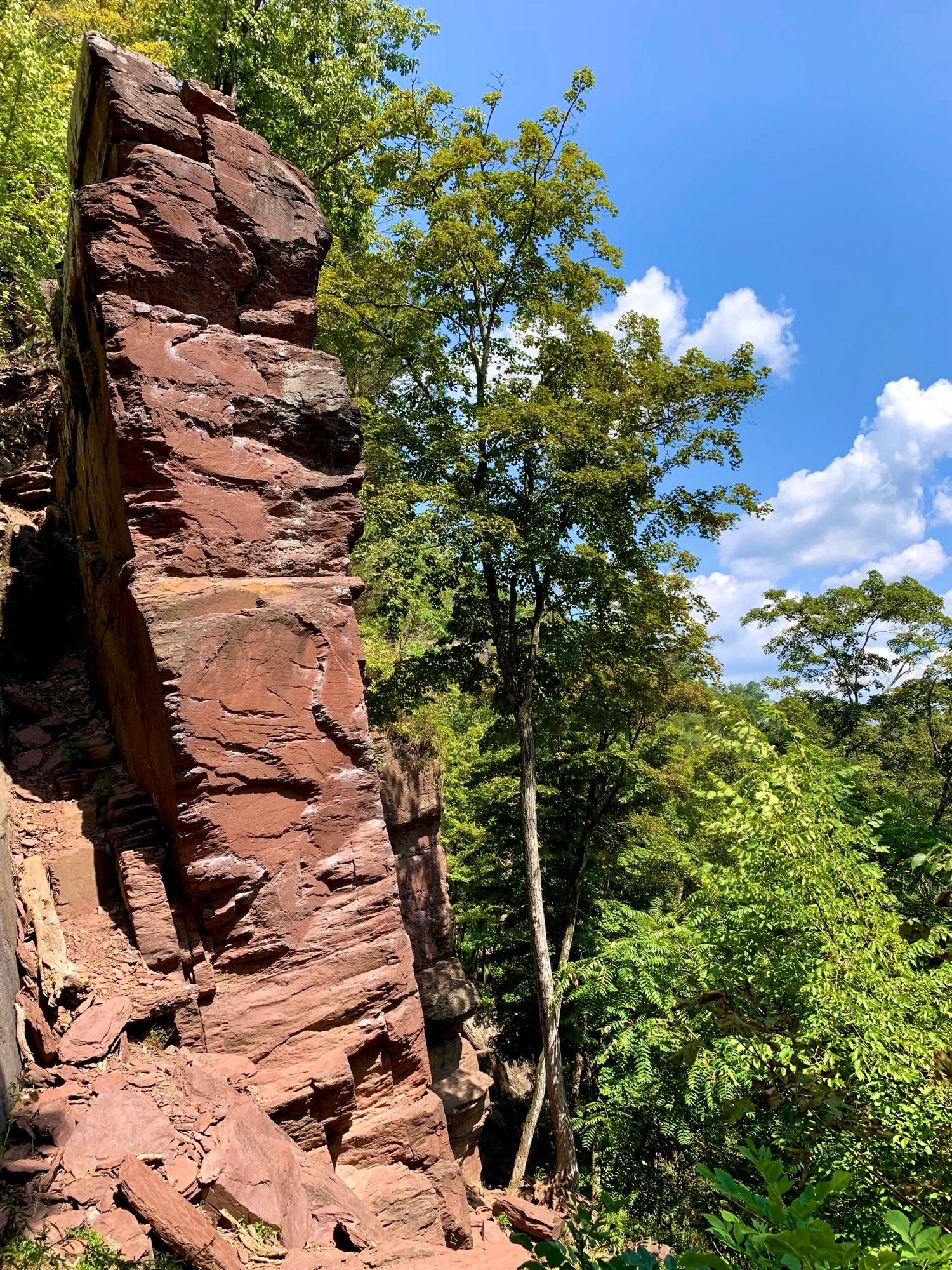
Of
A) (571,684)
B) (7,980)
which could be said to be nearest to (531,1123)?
(571,684)

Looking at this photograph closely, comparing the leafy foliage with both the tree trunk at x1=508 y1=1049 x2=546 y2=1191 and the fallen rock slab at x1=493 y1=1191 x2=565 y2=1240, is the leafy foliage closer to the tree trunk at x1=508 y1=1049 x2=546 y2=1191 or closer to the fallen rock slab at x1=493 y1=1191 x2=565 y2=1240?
the fallen rock slab at x1=493 y1=1191 x2=565 y2=1240

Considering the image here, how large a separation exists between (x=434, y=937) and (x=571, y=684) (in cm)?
462

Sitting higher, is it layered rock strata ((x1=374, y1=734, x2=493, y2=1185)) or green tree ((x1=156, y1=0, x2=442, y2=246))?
green tree ((x1=156, y1=0, x2=442, y2=246))

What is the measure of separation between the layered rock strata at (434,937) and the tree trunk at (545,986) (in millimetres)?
1063

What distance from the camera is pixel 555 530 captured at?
35.1 feet

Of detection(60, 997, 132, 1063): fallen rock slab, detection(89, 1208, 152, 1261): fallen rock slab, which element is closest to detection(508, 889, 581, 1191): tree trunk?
detection(60, 997, 132, 1063): fallen rock slab

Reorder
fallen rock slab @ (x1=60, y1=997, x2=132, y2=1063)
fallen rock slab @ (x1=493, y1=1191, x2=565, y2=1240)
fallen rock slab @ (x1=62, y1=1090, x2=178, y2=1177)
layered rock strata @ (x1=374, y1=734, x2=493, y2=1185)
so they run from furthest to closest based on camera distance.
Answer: layered rock strata @ (x1=374, y1=734, x2=493, y2=1185) < fallen rock slab @ (x1=493, y1=1191, x2=565, y2=1240) < fallen rock slab @ (x1=60, y1=997, x2=132, y2=1063) < fallen rock slab @ (x1=62, y1=1090, x2=178, y2=1177)

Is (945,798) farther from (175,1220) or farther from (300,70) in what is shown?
(300,70)

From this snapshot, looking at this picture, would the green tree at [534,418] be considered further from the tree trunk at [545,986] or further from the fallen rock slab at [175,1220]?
the fallen rock slab at [175,1220]

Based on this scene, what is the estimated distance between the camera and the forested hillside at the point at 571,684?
18.9 ft

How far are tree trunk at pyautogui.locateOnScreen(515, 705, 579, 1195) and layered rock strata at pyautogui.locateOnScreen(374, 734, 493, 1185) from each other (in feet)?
3.49

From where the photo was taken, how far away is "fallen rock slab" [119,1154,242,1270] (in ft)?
11.5

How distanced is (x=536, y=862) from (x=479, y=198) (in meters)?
10.3

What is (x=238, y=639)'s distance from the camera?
5656mm
